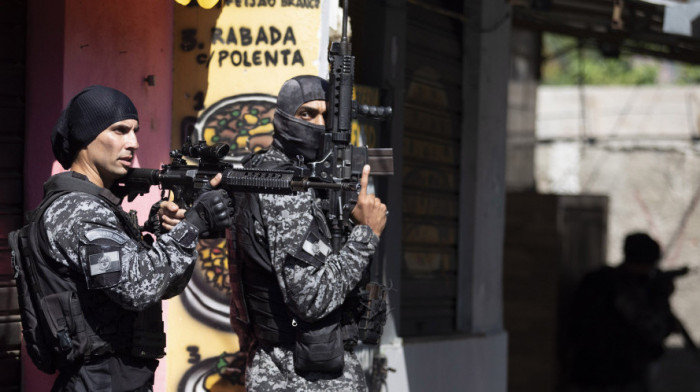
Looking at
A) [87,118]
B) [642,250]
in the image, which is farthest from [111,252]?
[642,250]

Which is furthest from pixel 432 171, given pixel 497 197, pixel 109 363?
pixel 109 363

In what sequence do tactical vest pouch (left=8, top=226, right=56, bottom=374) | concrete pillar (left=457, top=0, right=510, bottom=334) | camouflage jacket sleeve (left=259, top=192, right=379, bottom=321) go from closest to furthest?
tactical vest pouch (left=8, top=226, right=56, bottom=374) → camouflage jacket sleeve (left=259, top=192, right=379, bottom=321) → concrete pillar (left=457, top=0, right=510, bottom=334)

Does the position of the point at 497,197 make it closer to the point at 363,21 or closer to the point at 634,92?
the point at 363,21

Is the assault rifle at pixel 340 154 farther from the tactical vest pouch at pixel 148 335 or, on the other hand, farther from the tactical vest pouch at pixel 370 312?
the tactical vest pouch at pixel 148 335

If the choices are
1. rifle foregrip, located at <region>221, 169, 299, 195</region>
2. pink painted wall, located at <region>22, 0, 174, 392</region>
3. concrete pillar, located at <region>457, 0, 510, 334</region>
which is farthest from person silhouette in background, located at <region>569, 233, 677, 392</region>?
rifle foregrip, located at <region>221, 169, 299, 195</region>

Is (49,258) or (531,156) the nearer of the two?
(49,258)

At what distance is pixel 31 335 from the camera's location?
10.3ft

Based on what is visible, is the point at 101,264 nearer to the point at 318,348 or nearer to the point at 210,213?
the point at 210,213

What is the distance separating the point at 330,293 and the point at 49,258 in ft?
3.10

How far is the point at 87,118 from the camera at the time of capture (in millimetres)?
3186

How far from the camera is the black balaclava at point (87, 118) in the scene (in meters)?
3.19

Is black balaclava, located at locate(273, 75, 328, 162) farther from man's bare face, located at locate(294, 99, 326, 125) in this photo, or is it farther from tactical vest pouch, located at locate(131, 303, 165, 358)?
tactical vest pouch, located at locate(131, 303, 165, 358)

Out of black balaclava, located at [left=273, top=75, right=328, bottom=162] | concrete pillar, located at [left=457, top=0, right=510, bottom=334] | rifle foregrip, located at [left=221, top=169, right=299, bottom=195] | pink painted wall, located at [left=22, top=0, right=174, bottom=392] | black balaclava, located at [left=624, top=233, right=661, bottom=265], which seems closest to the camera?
rifle foregrip, located at [left=221, top=169, right=299, bottom=195]

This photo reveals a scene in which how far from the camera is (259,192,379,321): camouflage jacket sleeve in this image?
3379 millimetres
